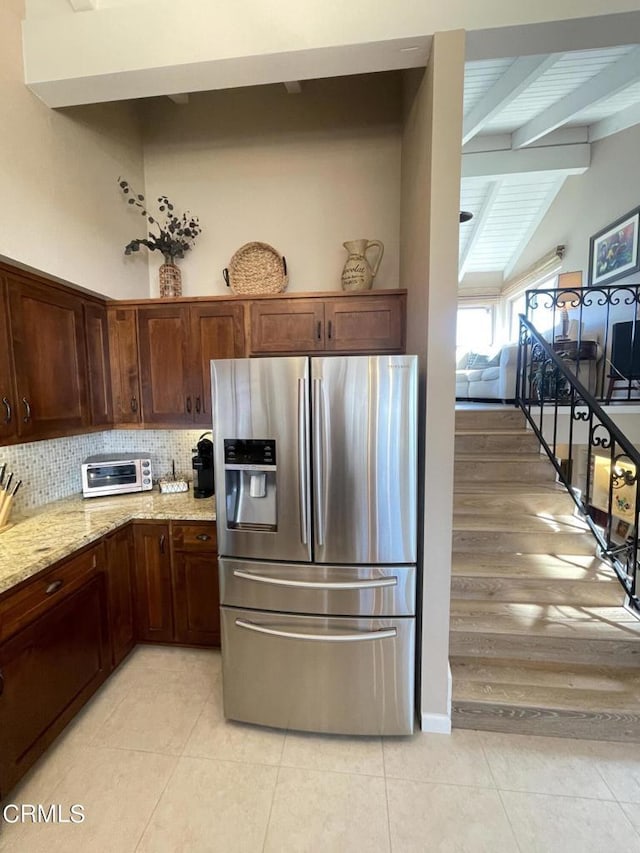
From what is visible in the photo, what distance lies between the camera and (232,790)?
5.33ft

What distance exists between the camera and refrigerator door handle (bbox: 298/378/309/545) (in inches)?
67.1

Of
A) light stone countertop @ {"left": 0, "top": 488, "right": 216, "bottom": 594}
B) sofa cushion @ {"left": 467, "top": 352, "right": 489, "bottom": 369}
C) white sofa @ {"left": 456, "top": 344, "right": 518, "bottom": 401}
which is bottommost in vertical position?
light stone countertop @ {"left": 0, "top": 488, "right": 216, "bottom": 594}

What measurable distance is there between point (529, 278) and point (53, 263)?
23.7 ft

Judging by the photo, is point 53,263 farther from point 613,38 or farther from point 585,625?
point 585,625

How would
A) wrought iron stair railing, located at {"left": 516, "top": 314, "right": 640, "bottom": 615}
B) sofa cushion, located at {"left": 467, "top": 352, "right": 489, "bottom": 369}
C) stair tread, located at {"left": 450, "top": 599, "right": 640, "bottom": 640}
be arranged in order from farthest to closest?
1. sofa cushion, located at {"left": 467, "top": 352, "right": 489, "bottom": 369}
2. wrought iron stair railing, located at {"left": 516, "top": 314, "right": 640, "bottom": 615}
3. stair tread, located at {"left": 450, "top": 599, "right": 640, "bottom": 640}

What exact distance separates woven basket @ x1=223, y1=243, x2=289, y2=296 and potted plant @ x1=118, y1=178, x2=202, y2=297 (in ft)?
1.37

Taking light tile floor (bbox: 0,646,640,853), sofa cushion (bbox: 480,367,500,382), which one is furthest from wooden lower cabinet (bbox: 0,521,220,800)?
sofa cushion (bbox: 480,367,500,382)

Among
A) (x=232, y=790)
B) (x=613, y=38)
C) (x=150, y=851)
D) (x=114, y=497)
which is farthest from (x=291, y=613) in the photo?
(x=613, y=38)

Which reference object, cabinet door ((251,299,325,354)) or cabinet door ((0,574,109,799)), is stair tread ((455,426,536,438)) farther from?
cabinet door ((0,574,109,799))

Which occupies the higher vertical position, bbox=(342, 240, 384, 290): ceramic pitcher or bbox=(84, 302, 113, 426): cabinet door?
bbox=(342, 240, 384, 290): ceramic pitcher

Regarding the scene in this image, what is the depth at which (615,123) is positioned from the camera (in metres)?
4.27

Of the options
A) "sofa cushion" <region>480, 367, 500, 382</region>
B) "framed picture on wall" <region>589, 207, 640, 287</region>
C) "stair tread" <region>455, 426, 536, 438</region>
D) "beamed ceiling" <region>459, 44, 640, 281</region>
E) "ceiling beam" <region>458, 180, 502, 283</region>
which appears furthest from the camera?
"ceiling beam" <region>458, 180, 502, 283</region>

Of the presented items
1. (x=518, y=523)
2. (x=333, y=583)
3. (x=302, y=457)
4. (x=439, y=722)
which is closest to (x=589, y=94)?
(x=518, y=523)

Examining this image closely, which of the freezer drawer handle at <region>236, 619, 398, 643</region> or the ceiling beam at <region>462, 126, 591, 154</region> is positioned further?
the ceiling beam at <region>462, 126, 591, 154</region>
